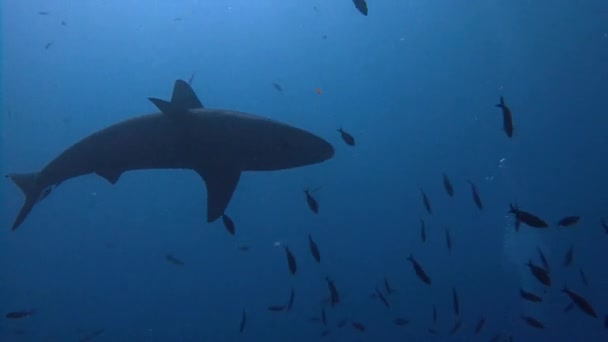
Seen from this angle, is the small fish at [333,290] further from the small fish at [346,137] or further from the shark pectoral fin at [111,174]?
the shark pectoral fin at [111,174]

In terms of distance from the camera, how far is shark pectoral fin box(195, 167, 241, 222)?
6.64 metres

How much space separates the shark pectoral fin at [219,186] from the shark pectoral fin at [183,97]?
2.72 feet

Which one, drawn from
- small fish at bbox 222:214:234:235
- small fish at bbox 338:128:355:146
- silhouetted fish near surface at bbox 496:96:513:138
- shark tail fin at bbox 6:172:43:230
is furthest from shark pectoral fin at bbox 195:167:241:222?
silhouetted fish near surface at bbox 496:96:513:138

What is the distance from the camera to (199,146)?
637 cm

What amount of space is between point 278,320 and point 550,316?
90.9ft

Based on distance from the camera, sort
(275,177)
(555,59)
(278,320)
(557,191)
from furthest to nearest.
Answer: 1. (557,191)
2. (275,177)
3. (278,320)
4. (555,59)

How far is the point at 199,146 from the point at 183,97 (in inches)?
24.4

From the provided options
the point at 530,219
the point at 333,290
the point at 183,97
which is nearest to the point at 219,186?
the point at 183,97

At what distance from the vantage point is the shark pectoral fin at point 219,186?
21.8ft

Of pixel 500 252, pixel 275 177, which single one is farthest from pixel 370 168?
pixel 500 252

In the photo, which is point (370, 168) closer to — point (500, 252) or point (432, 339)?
point (500, 252)

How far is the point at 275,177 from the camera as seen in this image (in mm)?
58375

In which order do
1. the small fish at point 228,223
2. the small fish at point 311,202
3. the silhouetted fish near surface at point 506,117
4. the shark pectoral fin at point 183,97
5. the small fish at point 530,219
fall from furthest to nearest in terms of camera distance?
the small fish at point 311,202 < the small fish at point 228,223 < the silhouetted fish near surface at point 506,117 < the small fish at point 530,219 < the shark pectoral fin at point 183,97

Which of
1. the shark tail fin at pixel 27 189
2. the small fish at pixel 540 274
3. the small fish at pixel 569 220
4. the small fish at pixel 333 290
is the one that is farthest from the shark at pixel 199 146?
the small fish at pixel 569 220
